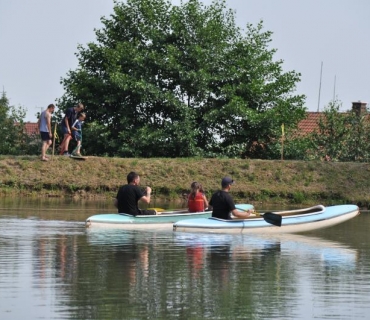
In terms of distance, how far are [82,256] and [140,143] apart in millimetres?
23851

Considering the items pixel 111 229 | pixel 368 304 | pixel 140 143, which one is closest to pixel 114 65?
pixel 140 143

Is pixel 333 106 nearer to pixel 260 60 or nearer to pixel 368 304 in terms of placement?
pixel 260 60

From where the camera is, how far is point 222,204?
24.1 meters

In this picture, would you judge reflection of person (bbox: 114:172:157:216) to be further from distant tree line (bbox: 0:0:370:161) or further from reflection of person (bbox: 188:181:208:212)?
distant tree line (bbox: 0:0:370:161)

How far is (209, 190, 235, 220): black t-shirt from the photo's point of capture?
23922 mm

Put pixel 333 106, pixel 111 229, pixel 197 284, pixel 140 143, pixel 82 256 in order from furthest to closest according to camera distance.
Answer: pixel 333 106 < pixel 140 143 < pixel 111 229 < pixel 82 256 < pixel 197 284

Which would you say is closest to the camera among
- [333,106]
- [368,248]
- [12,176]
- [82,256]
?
[82,256]

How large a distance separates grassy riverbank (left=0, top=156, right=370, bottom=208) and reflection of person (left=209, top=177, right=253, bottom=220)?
497 inches

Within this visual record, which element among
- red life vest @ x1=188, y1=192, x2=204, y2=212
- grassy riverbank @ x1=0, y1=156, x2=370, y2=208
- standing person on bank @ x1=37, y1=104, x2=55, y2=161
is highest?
standing person on bank @ x1=37, y1=104, x2=55, y2=161

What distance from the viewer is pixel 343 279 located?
1758 cm

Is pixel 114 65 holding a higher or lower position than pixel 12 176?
higher

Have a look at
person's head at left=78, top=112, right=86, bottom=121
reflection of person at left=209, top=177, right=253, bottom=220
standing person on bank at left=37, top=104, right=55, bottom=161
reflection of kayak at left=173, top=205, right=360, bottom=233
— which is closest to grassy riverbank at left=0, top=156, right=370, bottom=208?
standing person on bank at left=37, top=104, right=55, bottom=161

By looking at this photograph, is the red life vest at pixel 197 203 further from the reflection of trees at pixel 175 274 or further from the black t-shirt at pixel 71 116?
the black t-shirt at pixel 71 116

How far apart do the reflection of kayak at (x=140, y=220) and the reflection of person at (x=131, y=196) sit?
0.50ft
